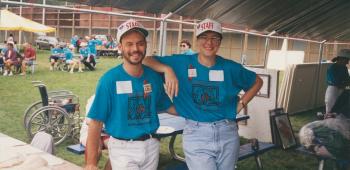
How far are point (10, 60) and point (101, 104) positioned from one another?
15.3 m

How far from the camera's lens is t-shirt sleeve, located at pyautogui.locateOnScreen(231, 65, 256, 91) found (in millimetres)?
3309

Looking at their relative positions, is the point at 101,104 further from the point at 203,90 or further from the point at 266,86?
the point at 266,86

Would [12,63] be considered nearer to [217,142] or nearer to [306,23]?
[306,23]

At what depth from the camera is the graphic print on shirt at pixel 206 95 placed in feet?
10.2

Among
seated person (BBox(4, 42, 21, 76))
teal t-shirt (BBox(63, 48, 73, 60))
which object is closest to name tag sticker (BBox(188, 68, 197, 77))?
seated person (BBox(4, 42, 21, 76))

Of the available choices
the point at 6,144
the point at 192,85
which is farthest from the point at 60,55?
the point at 192,85

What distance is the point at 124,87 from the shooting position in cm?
266

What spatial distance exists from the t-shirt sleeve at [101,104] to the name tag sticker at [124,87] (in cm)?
8

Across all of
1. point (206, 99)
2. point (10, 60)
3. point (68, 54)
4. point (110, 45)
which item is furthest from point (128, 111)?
point (110, 45)

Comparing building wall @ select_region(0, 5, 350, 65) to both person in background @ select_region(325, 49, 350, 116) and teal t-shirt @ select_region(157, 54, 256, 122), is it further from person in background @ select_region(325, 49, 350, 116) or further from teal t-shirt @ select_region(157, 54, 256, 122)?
teal t-shirt @ select_region(157, 54, 256, 122)

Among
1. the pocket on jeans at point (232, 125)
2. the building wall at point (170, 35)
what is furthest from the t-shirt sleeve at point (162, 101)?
the building wall at point (170, 35)

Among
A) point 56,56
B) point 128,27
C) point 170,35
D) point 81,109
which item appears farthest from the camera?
point 170,35

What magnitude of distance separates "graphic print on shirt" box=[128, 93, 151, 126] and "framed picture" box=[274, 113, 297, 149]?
364cm

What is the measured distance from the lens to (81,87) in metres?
13.6
